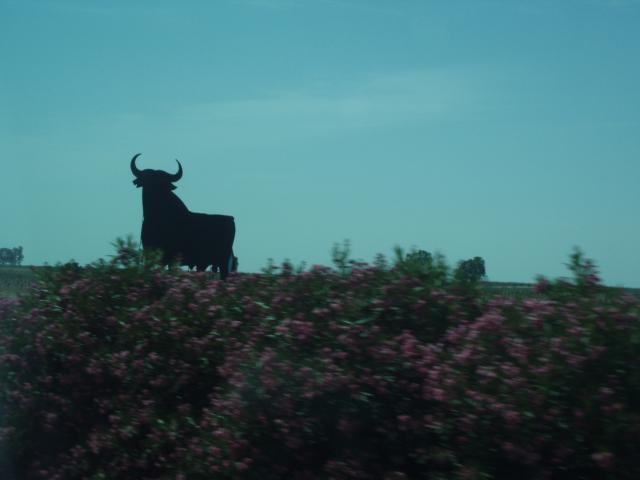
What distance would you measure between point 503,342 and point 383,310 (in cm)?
96

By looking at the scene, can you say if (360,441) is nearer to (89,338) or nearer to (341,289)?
(341,289)

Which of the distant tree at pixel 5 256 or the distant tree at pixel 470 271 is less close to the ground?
the distant tree at pixel 5 256

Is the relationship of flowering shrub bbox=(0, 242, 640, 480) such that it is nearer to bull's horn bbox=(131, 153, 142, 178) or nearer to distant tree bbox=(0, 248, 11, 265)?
bull's horn bbox=(131, 153, 142, 178)

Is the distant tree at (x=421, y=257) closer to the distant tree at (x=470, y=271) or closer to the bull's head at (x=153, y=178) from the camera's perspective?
the distant tree at (x=470, y=271)

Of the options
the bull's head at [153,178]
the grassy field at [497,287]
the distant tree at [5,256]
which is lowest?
the grassy field at [497,287]

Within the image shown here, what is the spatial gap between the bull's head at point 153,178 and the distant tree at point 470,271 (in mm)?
9004

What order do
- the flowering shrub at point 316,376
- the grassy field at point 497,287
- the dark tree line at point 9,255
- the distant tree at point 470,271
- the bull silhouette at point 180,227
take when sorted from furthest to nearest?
1. the dark tree line at point 9,255
2. the bull silhouette at point 180,227
3. the distant tree at point 470,271
4. the grassy field at point 497,287
5. the flowering shrub at point 316,376

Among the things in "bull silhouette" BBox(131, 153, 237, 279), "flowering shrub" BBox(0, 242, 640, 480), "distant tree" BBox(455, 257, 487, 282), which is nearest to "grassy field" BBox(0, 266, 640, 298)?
"distant tree" BBox(455, 257, 487, 282)

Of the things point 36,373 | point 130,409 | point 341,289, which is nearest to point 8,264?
point 36,373

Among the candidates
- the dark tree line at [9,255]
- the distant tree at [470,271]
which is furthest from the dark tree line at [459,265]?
the dark tree line at [9,255]

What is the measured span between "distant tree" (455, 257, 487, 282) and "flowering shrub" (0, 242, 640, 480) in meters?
0.10

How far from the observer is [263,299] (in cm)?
611

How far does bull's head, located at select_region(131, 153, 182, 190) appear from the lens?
14.5 metres

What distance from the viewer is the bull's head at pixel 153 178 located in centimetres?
1455
